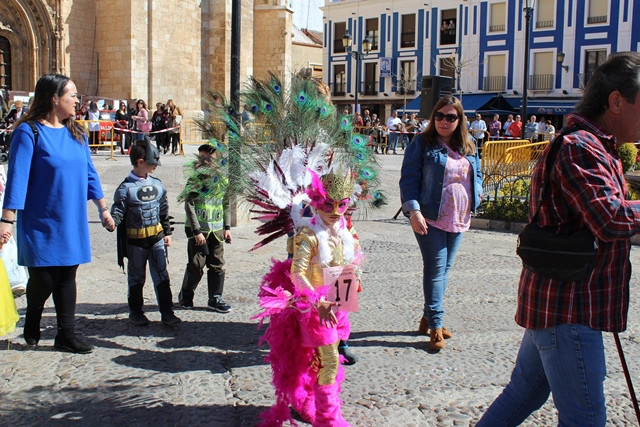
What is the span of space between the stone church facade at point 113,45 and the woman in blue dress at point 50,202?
19124mm

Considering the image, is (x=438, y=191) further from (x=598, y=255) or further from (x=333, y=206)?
(x=598, y=255)

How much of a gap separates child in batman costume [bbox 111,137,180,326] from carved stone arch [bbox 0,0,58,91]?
20550 millimetres

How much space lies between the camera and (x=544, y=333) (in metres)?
2.35

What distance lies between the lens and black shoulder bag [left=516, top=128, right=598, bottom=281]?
2.23 metres

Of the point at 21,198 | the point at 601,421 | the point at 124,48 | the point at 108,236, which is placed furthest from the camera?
the point at 124,48

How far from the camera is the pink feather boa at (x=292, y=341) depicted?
3.24 metres

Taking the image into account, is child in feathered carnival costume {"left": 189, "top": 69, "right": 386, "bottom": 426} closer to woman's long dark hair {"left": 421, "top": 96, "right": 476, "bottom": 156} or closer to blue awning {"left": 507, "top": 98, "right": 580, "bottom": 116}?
woman's long dark hair {"left": 421, "top": 96, "right": 476, "bottom": 156}

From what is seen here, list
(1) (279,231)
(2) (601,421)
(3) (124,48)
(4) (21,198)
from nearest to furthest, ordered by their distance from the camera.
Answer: (2) (601,421)
(1) (279,231)
(4) (21,198)
(3) (124,48)

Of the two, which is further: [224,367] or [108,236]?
[108,236]

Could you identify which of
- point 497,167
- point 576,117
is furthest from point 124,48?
point 576,117

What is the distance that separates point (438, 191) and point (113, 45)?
22.3 metres

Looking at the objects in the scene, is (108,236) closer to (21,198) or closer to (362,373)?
(21,198)

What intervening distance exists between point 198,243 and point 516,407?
3.21 meters

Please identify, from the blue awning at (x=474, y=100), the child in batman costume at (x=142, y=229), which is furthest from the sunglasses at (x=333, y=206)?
the blue awning at (x=474, y=100)
